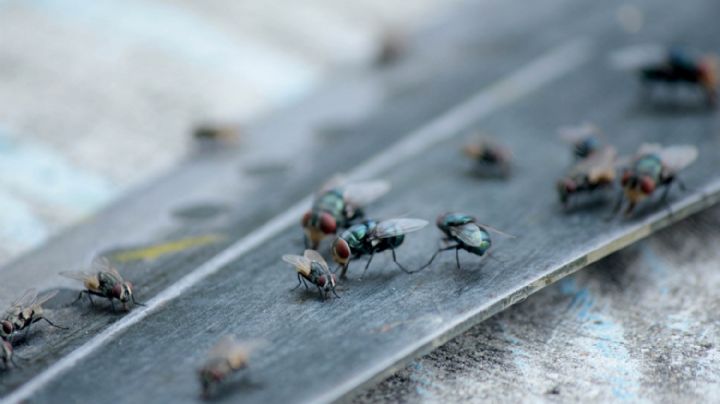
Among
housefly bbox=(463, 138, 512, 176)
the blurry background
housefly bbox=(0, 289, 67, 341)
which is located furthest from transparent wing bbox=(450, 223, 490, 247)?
the blurry background

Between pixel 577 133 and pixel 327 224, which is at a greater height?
pixel 327 224

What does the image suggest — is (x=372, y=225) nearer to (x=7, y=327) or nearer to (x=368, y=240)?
(x=368, y=240)

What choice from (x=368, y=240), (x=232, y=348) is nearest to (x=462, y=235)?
(x=368, y=240)

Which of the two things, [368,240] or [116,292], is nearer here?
[116,292]

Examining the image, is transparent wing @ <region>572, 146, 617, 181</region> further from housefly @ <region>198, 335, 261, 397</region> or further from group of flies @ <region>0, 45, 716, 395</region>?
housefly @ <region>198, 335, 261, 397</region>

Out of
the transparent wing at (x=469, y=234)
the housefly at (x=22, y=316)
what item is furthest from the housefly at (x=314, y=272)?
the housefly at (x=22, y=316)

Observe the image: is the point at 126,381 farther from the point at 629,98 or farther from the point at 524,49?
the point at 524,49
